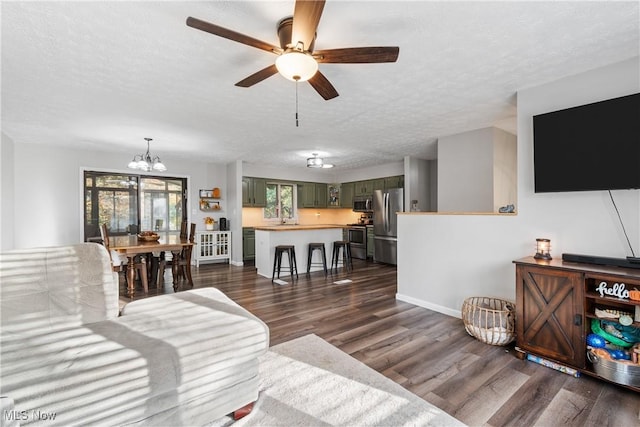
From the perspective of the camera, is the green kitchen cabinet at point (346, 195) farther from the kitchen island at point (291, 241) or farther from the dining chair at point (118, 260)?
the dining chair at point (118, 260)

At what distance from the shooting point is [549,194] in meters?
2.73

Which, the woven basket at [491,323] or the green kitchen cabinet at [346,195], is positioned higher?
the green kitchen cabinet at [346,195]

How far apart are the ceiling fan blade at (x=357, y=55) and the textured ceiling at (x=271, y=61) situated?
0.75 ft

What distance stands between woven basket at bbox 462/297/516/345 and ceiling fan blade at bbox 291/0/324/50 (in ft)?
9.21

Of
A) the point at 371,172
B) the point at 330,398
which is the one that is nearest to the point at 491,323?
the point at 330,398

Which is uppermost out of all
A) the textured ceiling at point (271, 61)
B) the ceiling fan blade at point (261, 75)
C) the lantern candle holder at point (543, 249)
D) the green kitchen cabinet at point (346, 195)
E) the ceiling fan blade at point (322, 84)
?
the textured ceiling at point (271, 61)

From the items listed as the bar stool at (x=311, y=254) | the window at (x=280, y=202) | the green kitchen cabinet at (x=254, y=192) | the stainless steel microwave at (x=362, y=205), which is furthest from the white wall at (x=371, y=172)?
the bar stool at (x=311, y=254)

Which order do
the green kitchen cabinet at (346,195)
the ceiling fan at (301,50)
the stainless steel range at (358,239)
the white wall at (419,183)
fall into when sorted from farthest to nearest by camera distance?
the green kitchen cabinet at (346,195)
the stainless steel range at (358,239)
the white wall at (419,183)
the ceiling fan at (301,50)

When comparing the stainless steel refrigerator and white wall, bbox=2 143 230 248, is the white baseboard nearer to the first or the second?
the stainless steel refrigerator

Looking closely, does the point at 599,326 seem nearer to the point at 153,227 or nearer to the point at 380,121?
the point at 380,121

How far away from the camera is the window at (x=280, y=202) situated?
8.17m

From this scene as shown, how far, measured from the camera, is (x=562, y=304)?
2254mm

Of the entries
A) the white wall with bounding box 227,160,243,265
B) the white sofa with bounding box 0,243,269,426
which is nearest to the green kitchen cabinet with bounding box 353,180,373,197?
the white wall with bounding box 227,160,243,265

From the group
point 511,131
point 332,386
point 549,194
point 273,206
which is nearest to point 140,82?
point 332,386
